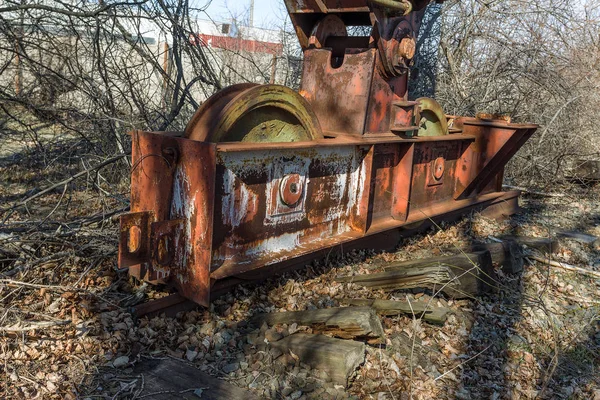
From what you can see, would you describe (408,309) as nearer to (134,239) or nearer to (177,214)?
(177,214)

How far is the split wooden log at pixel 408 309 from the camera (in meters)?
3.90

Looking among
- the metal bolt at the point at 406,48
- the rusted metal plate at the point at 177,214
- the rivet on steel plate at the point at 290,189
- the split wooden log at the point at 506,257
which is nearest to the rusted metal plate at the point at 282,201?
the rivet on steel plate at the point at 290,189

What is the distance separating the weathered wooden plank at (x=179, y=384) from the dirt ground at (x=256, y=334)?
66 mm

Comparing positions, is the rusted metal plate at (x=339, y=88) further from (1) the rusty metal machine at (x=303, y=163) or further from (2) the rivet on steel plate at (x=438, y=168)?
(2) the rivet on steel plate at (x=438, y=168)

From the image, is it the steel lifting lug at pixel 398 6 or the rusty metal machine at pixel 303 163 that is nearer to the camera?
the rusty metal machine at pixel 303 163

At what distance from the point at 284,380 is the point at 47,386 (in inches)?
51.1

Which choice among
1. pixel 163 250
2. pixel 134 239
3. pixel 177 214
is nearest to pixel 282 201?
pixel 177 214

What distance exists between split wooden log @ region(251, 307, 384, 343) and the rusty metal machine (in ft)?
1.46

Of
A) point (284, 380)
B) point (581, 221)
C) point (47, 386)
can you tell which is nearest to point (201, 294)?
point (284, 380)

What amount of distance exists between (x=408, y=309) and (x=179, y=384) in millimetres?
1769

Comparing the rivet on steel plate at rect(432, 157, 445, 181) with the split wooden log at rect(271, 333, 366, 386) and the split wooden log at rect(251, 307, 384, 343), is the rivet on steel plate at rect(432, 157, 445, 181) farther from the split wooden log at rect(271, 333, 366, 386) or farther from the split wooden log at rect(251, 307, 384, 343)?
the split wooden log at rect(271, 333, 366, 386)

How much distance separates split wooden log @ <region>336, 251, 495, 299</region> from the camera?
4.24m

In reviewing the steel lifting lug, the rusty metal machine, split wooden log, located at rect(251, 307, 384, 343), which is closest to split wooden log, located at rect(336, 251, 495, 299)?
the rusty metal machine

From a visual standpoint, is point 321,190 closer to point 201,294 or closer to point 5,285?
point 201,294
